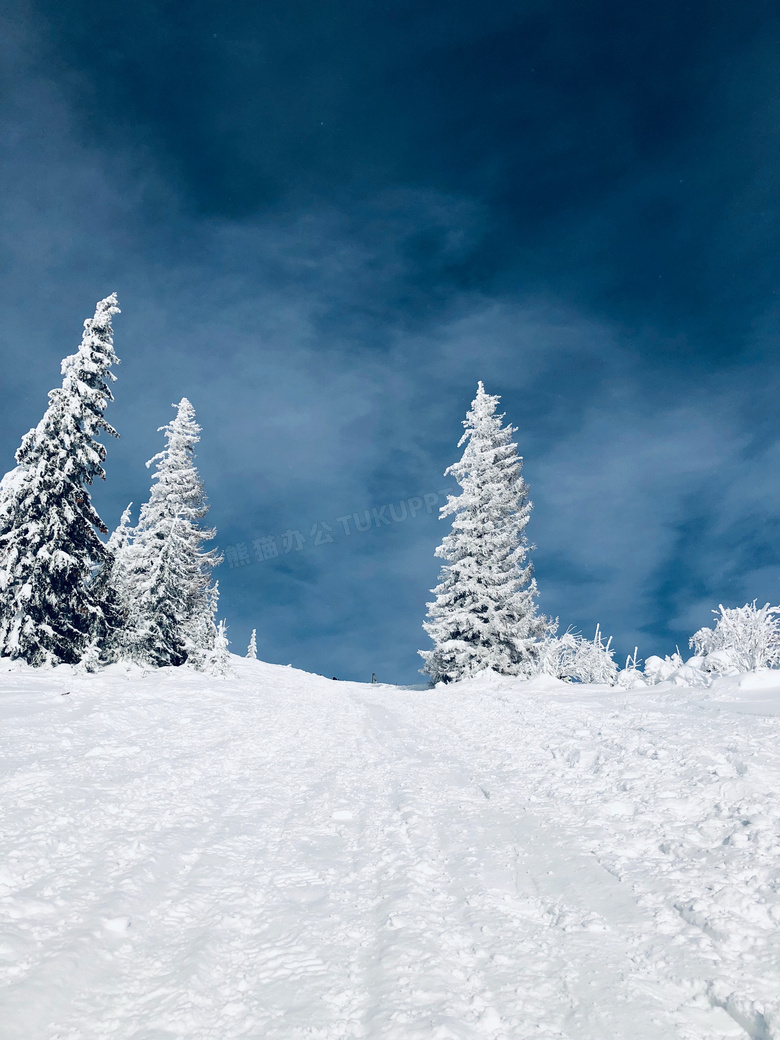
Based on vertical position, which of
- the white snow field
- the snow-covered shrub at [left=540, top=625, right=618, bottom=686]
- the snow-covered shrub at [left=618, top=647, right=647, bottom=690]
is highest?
the snow-covered shrub at [left=540, top=625, right=618, bottom=686]

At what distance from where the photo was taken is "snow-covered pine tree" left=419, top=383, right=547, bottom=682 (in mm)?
23094

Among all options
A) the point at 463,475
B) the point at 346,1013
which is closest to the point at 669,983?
the point at 346,1013

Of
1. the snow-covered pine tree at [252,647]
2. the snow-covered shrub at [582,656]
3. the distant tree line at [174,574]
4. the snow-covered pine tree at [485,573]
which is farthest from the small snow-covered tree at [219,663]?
the snow-covered pine tree at [252,647]

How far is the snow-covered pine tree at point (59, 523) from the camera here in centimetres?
1513

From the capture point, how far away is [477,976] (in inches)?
109

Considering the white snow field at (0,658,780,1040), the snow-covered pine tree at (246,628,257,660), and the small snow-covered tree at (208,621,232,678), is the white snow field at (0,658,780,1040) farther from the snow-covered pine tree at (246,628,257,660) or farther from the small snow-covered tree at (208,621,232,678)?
the snow-covered pine tree at (246,628,257,660)

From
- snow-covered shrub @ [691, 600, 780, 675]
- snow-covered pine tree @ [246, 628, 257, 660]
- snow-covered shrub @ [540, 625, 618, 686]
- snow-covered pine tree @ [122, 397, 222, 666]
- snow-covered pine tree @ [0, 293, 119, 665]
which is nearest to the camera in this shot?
snow-covered shrub @ [691, 600, 780, 675]

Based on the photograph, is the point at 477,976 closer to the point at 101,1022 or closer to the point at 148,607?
the point at 101,1022

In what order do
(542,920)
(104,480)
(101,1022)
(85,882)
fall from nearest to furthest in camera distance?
(101,1022) < (542,920) < (85,882) < (104,480)

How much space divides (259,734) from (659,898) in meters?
6.72

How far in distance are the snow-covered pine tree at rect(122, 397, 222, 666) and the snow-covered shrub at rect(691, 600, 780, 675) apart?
55.1 ft

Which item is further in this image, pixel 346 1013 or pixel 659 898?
pixel 659 898

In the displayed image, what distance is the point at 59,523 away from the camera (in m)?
15.6

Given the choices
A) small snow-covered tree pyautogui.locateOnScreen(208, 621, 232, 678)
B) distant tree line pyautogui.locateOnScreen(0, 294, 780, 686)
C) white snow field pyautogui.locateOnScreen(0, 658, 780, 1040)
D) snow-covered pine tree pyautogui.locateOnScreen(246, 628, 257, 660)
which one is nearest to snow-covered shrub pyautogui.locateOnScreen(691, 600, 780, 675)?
distant tree line pyautogui.locateOnScreen(0, 294, 780, 686)
